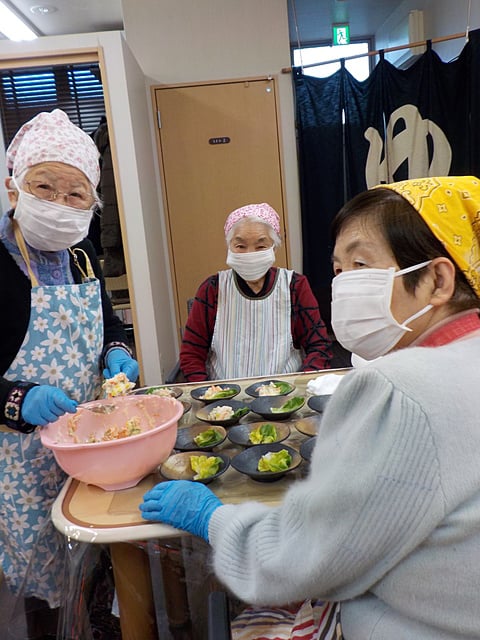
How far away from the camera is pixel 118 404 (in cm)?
133

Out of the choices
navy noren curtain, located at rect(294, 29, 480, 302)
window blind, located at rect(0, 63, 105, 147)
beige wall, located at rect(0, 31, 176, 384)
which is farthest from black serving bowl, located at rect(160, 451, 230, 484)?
window blind, located at rect(0, 63, 105, 147)

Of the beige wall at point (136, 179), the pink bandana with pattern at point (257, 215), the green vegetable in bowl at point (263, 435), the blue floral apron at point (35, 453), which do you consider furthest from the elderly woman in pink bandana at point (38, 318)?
the beige wall at point (136, 179)

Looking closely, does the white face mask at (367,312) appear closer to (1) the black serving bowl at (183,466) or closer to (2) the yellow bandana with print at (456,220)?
(2) the yellow bandana with print at (456,220)

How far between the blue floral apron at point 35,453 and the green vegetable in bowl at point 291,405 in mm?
595

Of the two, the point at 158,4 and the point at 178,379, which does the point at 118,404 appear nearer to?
the point at 178,379

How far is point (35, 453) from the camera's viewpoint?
132cm

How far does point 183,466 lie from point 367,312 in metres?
0.56

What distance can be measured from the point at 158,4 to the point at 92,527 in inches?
165

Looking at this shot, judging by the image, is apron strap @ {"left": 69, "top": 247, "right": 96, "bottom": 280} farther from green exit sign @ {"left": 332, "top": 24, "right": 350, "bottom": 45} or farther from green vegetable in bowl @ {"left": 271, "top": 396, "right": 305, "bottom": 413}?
green exit sign @ {"left": 332, "top": 24, "right": 350, "bottom": 45}

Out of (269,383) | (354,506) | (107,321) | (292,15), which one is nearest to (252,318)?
(269,383)

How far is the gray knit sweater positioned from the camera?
0.62m

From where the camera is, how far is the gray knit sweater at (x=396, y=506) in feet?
2.03

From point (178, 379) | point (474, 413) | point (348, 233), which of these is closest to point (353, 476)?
point (474, 413)

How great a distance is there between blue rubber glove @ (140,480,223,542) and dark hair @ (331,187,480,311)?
A: 577 millimetres
